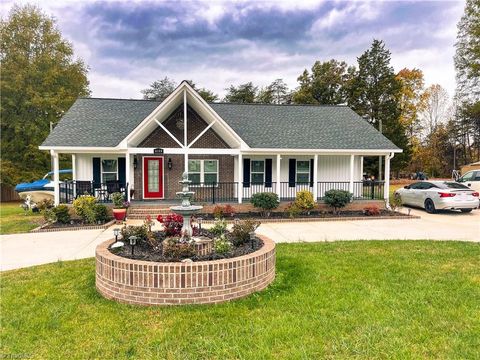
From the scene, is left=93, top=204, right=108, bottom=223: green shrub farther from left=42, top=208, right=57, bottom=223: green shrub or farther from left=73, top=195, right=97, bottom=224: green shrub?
left=42, top=208, right=57, bottom=223: green shrub

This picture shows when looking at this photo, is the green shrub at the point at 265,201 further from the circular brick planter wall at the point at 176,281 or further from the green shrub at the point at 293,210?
the circular brick planter wall at the point at 176,281

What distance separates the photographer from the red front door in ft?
51.3

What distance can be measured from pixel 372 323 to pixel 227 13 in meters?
12.3

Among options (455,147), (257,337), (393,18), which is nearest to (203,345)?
(257,337)

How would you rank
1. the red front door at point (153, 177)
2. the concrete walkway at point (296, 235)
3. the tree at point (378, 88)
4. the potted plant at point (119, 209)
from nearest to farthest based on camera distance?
the concrete walkway at point (296, 235)
the potted plant at point (119, 209)
the red front door at point (153, 177)
the tree at point (378, 88)

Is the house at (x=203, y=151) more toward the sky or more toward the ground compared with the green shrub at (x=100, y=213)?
more toward the sky

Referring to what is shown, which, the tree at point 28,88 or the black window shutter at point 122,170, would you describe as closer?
the black window shutter at point 122,170

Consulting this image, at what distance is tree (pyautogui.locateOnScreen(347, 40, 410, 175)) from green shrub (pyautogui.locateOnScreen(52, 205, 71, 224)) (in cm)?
3148

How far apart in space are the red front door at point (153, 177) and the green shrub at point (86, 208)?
407cm

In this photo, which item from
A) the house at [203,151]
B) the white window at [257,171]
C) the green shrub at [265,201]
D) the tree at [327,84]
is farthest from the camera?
the tree at [327,84]

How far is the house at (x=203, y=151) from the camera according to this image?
13.9m

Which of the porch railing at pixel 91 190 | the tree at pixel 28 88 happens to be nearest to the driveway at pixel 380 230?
the porch railing at pixel 91 190

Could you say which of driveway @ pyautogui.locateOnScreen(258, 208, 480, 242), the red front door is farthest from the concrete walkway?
the red front door

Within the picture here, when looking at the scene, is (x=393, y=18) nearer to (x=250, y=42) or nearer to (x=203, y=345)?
(x=250, y=42)
